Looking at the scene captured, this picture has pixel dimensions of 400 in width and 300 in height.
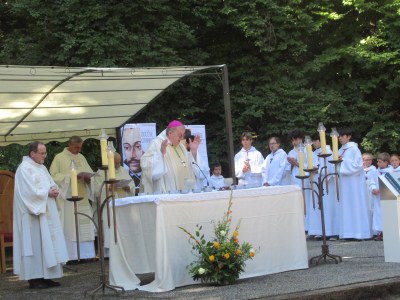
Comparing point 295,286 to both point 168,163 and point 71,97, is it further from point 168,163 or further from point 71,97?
point 71,97

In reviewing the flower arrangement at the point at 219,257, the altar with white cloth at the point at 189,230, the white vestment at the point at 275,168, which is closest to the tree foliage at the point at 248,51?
the white vestment at the point at 275,168

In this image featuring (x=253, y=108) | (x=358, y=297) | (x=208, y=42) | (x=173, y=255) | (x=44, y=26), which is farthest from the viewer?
(x=208, y=42)

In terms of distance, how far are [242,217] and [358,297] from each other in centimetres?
203

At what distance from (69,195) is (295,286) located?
5902mm

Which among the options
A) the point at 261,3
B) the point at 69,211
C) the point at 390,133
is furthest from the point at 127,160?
the point at 390,133

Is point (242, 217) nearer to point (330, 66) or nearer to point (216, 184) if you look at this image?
point (216, 184)

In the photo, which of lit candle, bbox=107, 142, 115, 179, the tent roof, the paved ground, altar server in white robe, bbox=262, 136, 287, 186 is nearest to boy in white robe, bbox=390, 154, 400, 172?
altar server in white robe, bbox=262, 136, 287, 186

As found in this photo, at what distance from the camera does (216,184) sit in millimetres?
16734

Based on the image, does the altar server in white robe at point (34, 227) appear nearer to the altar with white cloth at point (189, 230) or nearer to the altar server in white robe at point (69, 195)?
the altar with white cloth at point (189, 230)

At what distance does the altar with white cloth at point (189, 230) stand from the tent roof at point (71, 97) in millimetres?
2304

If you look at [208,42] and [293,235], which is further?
[208,42]

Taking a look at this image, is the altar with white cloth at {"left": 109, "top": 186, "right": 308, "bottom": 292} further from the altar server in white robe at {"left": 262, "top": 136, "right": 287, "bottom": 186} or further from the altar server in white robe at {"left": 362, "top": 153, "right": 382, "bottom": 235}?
the altar server in white robe at {"left": 262, "top": 136, "right": 287, "bottom": 186}

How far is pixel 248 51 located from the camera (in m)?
23.9

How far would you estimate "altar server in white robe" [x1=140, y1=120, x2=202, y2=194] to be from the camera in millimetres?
11555
